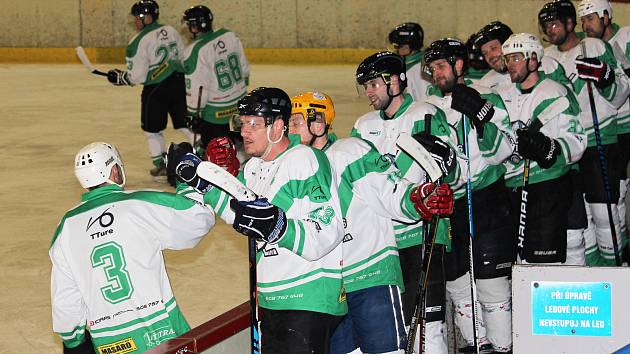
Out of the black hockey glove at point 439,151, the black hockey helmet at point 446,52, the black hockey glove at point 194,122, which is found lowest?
the black hockey glove at point 194,122

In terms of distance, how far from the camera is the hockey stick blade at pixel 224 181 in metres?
3.51

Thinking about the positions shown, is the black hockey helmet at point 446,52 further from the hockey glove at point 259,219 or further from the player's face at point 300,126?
the hockey glove at point 259,219

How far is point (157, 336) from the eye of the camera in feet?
13.5

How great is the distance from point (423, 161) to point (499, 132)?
119cm

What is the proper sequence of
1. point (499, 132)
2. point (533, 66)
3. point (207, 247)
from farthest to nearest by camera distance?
point (207, 247) < point (533, 66) < point (499, 132)

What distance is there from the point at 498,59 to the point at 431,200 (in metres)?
2.61

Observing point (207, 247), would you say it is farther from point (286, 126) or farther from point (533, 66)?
point (286, 126)

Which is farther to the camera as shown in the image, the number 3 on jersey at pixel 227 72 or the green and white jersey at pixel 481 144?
the number 3 on jersey at pixel 227 72

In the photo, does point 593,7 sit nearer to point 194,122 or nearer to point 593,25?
point 593,25

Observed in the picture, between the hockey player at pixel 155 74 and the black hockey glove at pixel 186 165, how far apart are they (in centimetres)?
628

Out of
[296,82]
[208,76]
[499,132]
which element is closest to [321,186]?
[499,132]

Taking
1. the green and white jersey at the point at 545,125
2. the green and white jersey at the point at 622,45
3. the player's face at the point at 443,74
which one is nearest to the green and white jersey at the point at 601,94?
the green and white jersey at the point at 622,45

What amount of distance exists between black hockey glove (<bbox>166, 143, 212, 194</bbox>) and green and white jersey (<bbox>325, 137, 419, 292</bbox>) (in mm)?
687

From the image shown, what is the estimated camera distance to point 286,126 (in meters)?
4.06
